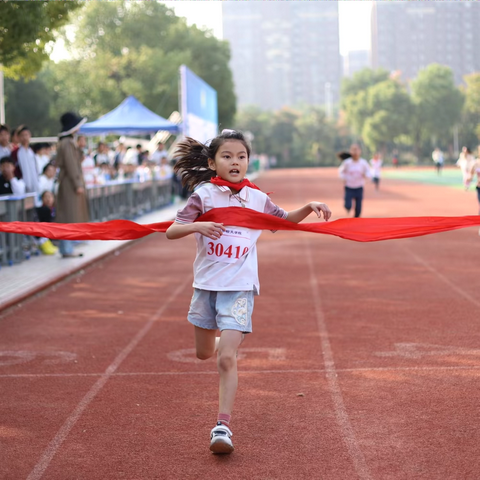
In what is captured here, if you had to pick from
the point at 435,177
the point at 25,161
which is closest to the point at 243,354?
the point at 25,161

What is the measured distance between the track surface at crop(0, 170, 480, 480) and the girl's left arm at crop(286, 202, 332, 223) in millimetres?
1261

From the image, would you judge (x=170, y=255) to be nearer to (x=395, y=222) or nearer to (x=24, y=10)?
(x=24, y=10)

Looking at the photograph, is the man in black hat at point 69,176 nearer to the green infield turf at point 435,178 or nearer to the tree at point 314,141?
the green infield turf at point 435,178

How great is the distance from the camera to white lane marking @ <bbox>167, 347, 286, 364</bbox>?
281 inches

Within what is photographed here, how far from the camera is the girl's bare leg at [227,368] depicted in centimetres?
→ 462

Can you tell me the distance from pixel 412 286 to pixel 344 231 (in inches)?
228

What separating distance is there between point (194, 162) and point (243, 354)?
8.77ft

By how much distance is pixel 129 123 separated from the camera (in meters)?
30.7

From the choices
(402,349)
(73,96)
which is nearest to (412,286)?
(402,349)

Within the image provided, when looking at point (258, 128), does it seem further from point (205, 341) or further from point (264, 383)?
point (205, 341)

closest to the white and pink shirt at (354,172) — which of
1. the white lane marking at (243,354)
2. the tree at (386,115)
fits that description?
the white lane marking at (243,354)

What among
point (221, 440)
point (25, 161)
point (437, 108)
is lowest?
point (221, 440)

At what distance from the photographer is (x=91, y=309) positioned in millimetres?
9891

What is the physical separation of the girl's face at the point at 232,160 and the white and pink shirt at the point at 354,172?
14.8 m
